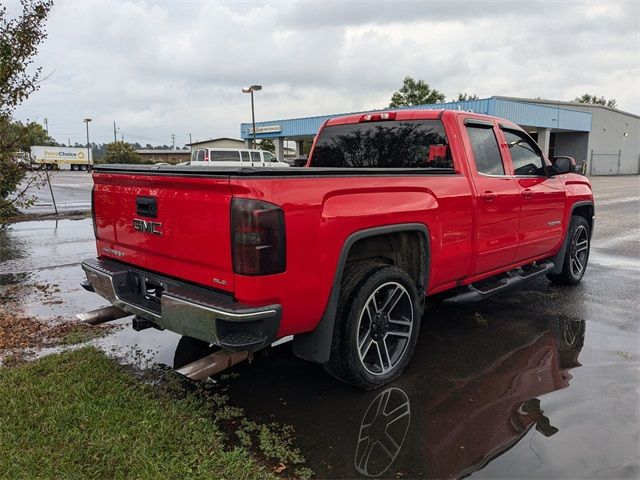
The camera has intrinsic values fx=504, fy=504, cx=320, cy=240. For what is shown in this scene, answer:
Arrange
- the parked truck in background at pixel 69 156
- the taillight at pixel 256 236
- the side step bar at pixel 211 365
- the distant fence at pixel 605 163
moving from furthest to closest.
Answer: the parked truck in background at pixel 69 156 < the distant fence at pixel 605 163 < the side step bar at pixel 211 365 < the taillight at pixel 256 236

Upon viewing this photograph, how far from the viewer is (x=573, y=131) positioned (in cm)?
4381

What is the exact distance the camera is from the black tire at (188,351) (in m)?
4.18

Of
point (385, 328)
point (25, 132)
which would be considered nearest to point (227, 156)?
point (25, 132)

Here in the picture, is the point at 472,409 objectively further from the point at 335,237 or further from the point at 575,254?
the point at 575,254

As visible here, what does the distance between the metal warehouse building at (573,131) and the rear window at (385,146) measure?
29.2 m

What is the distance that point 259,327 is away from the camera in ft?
9.53

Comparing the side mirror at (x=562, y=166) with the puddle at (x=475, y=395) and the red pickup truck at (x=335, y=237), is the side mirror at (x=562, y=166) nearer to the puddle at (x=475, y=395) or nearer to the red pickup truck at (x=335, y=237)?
the red pickup truck at (x=335, y=237)

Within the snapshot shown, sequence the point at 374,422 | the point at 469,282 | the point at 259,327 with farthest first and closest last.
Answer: the point at 469,282, the point at 374,422, the point at 259,327

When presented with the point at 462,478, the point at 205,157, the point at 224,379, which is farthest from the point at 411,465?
the point at 205,157

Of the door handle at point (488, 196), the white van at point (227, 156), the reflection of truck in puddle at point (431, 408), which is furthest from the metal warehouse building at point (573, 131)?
the reflection of truck in puddle at point (431, 408)

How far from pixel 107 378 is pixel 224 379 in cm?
85

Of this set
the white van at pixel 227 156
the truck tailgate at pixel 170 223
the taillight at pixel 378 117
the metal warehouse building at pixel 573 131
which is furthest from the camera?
the metal warehouse building at pixel 573 131

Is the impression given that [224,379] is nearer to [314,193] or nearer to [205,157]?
[314,193]

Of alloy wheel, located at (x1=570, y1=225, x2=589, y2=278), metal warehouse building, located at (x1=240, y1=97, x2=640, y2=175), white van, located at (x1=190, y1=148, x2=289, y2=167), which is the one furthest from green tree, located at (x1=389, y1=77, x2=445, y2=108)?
alloy wheel, located at (x1=570, y1=225, x2=589, y2=278)
